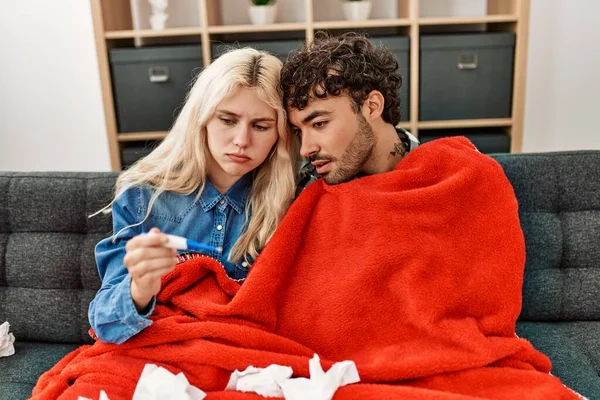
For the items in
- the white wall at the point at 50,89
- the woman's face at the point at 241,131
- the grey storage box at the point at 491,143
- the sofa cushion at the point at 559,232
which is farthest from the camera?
the white wall at the point at 50,89

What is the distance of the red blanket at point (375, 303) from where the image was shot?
1.16 meters

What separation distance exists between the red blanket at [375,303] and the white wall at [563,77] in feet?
5.98

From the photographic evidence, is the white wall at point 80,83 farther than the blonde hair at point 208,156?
Yes

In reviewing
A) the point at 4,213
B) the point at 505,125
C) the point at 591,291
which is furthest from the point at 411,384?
the point at 505,125

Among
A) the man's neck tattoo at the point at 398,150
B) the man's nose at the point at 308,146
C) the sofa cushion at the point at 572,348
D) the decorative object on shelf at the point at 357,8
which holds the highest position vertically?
the decorative object on shelf at the point at 357,8

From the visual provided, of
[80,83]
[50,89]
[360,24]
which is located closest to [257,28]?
[360,24]

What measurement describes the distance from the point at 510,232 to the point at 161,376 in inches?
31.0

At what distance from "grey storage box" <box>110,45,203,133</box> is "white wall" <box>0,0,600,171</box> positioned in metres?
0.49

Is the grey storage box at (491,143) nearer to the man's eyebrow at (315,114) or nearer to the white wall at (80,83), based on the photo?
the white wall at (80,83)

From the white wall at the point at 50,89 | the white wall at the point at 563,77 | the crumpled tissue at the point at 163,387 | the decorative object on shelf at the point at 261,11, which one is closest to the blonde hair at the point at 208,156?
the crumpled tissue at the point at 163,387

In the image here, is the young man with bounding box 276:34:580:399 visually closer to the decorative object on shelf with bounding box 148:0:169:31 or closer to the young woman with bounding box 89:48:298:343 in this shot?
the young woman with bounding box 89:48:298:343

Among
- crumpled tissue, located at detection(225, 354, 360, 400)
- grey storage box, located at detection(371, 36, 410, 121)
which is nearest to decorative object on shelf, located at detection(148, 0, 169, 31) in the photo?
grey storage box, located at detection(371, 36, 410, 121)

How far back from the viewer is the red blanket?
1.16 m

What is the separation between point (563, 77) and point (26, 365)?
270 cm
